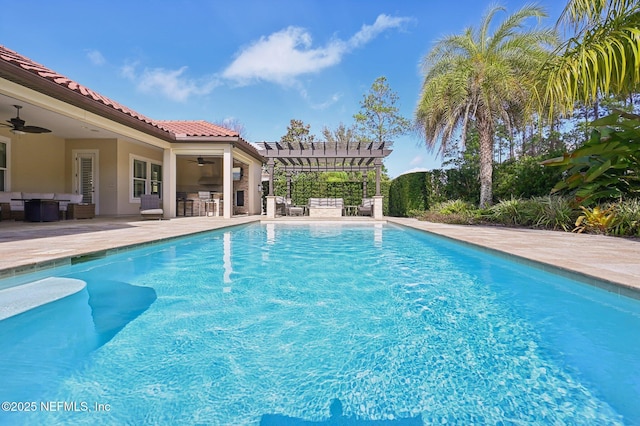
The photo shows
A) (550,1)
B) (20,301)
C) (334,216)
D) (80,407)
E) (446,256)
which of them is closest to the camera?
(80,407)

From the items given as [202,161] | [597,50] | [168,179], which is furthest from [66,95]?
[597,50]

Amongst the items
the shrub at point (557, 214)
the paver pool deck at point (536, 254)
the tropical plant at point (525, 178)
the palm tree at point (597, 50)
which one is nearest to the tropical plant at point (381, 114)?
the tropical plant at point (525, 178)

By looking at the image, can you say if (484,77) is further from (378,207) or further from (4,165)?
(4,165)

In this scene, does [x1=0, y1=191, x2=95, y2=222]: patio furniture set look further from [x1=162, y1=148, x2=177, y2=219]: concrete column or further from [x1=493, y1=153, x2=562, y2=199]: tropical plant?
[x1=493, y1=153, x2=562, y2=199]: tropical plant

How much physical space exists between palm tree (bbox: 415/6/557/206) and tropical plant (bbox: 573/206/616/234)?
144 inches

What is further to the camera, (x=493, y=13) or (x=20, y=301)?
(x=493, y=13)

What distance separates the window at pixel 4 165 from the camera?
32.4ft

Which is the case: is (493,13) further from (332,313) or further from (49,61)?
(49,61)

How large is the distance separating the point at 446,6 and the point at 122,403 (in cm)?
1457

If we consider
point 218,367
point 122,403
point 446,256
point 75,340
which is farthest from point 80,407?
point 446,256

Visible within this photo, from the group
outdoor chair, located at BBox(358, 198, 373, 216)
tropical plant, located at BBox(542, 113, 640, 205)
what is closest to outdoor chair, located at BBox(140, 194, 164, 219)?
outdoor chair, located at BBox(358, 198, 373, 216)

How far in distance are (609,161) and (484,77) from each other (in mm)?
4749

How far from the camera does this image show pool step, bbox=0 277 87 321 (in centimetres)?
285

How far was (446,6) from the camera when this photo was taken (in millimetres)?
11844
